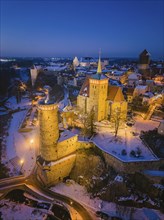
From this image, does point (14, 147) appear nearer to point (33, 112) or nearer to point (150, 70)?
point (33, 112)

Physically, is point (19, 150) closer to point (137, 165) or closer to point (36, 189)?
point (36, 189)

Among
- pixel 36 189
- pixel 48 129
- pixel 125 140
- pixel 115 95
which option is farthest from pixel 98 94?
pixel 36 189

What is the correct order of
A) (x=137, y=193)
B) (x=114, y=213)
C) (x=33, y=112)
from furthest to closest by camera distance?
(x=33, y=112), (x=137, y=193), (x=114, y=213)

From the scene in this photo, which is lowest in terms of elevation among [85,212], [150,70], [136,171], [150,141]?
[85,212]

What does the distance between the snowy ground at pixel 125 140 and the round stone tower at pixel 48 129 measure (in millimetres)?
6297

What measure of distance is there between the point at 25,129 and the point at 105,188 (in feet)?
73.0

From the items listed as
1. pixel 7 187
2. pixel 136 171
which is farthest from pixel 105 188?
pixel 7 187

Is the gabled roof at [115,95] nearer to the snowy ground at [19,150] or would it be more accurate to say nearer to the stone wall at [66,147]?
the stone wall at [66,147]

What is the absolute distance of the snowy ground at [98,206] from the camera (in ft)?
57.9

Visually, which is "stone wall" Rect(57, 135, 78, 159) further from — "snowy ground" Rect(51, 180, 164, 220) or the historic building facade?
the historic building facade

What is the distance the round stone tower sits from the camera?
21.2m

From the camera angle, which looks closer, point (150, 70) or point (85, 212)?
point (85, 212)

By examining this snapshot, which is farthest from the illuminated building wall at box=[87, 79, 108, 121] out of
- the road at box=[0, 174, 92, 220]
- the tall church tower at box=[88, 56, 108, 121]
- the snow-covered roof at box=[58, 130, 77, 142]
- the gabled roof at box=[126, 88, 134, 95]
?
the road at box=[0, 174, 92, 220]

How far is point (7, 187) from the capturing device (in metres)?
22.3
